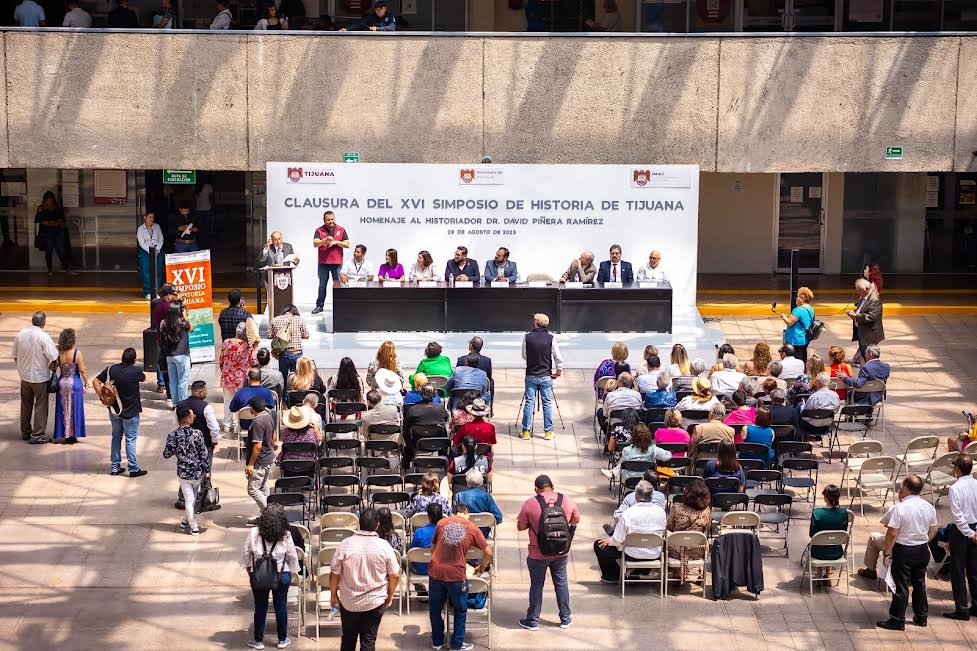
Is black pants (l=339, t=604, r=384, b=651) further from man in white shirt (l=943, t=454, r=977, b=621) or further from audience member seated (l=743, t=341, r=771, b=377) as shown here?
audience member seated (l=743, t=341, r=771, b=377)

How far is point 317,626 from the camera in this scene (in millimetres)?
12078

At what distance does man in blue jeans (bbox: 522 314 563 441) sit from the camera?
17000 millimetres

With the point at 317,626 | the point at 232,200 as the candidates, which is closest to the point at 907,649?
the point at 317,626

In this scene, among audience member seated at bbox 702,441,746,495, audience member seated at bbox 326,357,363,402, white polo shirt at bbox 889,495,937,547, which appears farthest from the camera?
audience member seated at bbox 326,357,363,402

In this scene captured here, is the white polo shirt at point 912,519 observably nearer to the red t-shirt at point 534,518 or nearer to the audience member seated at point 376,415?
the red t-shirt at point 534,518

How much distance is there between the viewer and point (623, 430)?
51.1ft

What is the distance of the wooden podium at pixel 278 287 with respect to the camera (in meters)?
21.3

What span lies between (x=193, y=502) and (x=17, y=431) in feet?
14.5

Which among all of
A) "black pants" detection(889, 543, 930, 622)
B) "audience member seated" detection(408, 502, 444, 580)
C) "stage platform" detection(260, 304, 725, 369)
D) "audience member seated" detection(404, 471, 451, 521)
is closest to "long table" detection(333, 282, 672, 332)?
"stage platform" detection(260, 304, 725, 369)

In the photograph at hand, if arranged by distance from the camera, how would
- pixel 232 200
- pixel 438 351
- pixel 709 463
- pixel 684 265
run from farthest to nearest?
pixel 232 200, pixel 684 265, pixel 438 351, pixel 709 463

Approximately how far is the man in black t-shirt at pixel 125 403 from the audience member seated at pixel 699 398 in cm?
589

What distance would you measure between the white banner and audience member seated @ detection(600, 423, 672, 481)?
900 cm

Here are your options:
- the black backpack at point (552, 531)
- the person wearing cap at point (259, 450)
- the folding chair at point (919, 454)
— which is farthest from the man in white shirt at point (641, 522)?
the folding chair at point (919, 454)

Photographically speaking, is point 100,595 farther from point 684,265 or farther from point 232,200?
point 232,200
